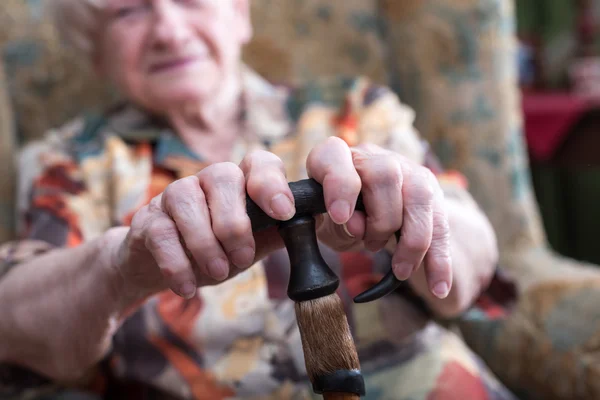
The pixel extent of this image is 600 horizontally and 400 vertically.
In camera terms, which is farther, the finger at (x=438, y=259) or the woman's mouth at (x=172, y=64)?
the woman's mouth at (x=172, y=64)

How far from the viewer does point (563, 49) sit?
7.08ft

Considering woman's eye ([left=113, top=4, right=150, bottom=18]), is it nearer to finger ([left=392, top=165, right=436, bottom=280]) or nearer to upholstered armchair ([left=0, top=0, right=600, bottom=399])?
upholstered armchair ([left=0, top=0, right=600, bottom=399])

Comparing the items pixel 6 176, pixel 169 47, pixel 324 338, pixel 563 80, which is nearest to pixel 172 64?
pixel 169 47

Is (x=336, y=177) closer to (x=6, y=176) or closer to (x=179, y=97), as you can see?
(x=179, y=97)

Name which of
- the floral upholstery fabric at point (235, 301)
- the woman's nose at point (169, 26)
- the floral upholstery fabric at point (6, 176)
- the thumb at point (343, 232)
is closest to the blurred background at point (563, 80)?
the floral upholstery fabric at point (235, 301)

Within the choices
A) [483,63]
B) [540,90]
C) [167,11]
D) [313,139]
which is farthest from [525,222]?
[540,90]

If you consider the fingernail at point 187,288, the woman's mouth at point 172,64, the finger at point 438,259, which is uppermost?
the woman's mouth at point 172,64

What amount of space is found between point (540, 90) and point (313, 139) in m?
1.50

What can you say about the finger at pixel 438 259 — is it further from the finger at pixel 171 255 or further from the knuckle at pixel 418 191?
the finger at pixel 171 255

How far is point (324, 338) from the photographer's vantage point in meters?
0.35

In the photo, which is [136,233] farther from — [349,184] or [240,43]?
[240,43]

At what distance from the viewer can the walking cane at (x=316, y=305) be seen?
0.35 meters

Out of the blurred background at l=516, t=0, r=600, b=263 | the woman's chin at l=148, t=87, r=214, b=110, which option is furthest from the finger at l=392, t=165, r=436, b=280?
the blurred background at l=516, t=0, r=600, b=263

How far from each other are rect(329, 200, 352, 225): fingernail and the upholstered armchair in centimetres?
63
